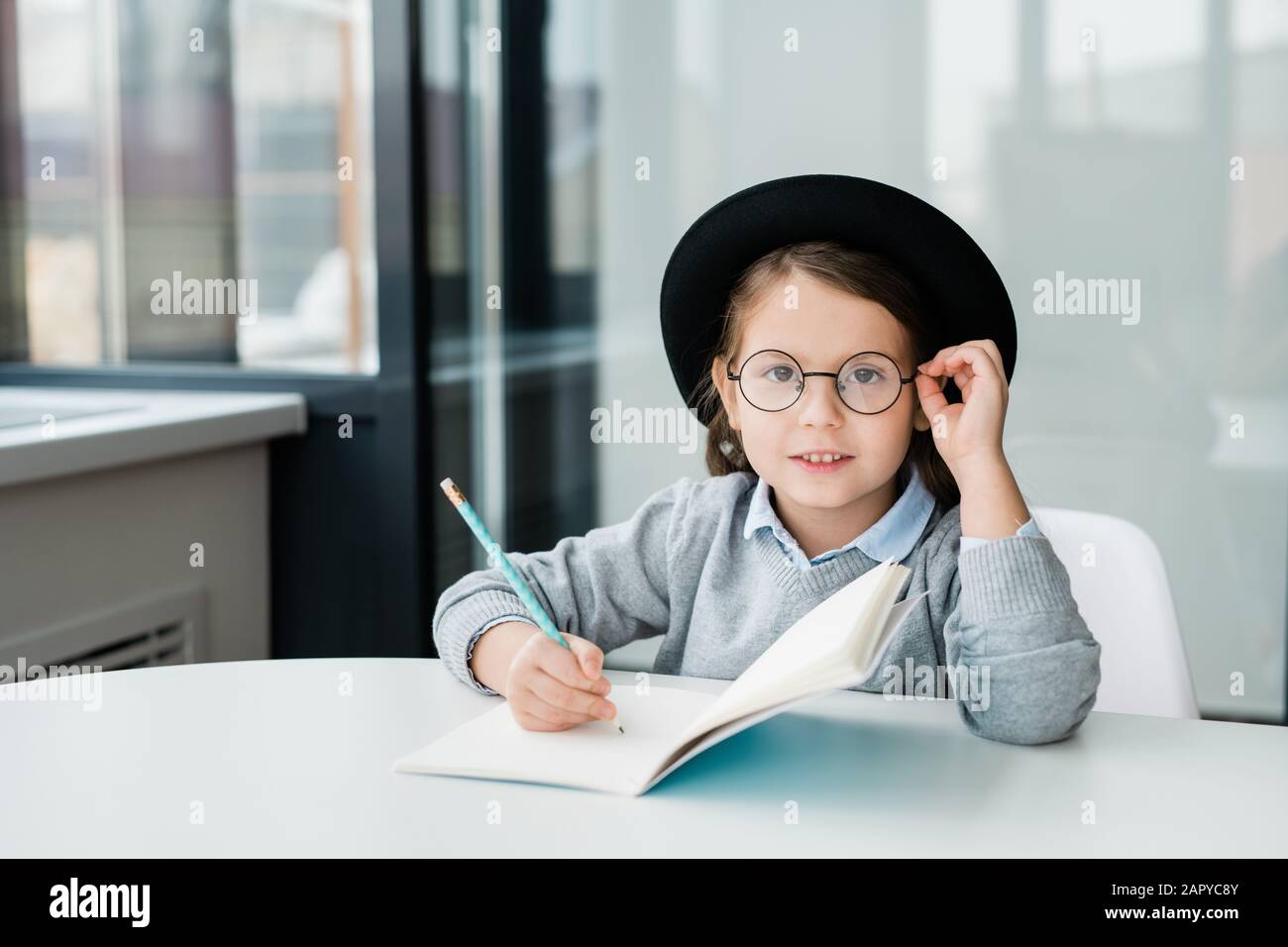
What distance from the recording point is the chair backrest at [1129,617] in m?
1.24

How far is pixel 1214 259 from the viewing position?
2.20 metres

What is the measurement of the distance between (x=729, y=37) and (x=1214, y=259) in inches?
36.6

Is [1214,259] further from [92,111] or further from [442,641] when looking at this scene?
[92,111]

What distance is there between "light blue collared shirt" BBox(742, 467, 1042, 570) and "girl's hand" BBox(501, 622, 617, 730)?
1.30 feet

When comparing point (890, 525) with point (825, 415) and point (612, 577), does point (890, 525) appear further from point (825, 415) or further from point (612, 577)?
point (612, 577)

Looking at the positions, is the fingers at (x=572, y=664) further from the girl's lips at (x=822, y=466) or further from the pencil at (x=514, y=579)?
the girl's lips at (x=822, y=466)

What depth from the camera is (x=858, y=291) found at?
48.5 inches

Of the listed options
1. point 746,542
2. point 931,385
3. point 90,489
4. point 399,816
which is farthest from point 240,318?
point 399,816

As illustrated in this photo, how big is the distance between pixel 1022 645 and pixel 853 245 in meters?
0.45

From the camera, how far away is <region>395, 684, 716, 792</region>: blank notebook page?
850 mm
